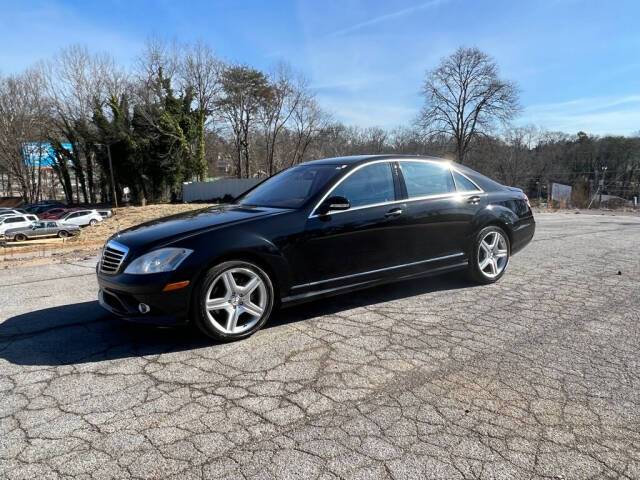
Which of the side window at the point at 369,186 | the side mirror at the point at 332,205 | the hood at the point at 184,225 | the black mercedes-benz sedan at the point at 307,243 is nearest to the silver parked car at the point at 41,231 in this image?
the hood at the point at 184,225

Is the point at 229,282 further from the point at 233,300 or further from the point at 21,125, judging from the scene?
the point at 21,125

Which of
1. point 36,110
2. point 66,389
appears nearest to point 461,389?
point 66,389

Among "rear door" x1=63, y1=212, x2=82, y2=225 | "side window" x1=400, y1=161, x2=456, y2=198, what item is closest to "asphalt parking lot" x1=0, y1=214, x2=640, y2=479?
"side window" x1=400, y1=161, x2=456, y2=198

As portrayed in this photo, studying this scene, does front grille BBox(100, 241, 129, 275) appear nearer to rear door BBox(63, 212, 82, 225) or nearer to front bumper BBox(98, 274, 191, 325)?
front bumper BBox(98, 274, 191, 325)

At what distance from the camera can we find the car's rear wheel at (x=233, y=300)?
3445 millimetres

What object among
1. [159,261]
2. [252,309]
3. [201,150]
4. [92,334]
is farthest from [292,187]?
[201,150]

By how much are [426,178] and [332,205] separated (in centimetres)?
149

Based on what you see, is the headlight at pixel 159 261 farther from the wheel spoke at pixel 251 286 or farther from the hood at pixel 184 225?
the wheel spoke at pixel 251 286

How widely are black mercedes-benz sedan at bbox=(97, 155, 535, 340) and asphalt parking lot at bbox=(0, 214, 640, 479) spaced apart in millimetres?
335

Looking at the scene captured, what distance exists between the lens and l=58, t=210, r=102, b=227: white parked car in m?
27.3

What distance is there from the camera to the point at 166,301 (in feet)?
10.9

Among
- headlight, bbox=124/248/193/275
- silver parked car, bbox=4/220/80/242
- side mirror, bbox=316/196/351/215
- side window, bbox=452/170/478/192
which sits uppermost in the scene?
side window, bbox=452/170/478/192

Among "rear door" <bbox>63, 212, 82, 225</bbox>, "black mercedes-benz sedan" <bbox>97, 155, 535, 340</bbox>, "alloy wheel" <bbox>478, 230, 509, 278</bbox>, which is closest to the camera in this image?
"black mercedes-benz sedan" <bbox>97, 155, 535, 340</bbox>

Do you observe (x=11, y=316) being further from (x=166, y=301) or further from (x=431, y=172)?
(x=431, y=172)
